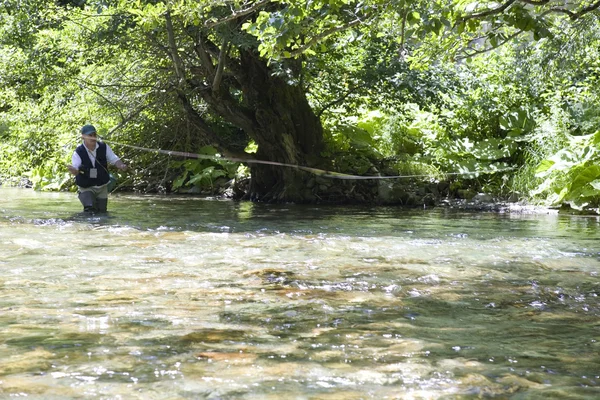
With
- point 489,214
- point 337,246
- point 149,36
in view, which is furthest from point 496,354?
point 149,36

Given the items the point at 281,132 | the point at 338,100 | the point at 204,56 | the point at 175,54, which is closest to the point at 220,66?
the point at 204,56

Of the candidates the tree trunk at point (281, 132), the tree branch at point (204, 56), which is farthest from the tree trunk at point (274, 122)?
the tree branch at point (204, 56)

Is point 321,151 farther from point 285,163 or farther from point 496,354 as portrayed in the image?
point 496,354

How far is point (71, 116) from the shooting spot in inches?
726

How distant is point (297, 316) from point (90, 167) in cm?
830

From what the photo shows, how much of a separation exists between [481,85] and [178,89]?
6.10 m

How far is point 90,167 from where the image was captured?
41.1 ft

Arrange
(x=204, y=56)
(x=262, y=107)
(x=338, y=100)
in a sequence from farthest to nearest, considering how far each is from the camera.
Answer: (x=338, y=100) < (x=262, y=107) < (x=204, y=56)

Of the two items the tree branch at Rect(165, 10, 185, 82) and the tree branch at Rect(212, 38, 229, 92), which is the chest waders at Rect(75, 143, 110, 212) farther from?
the tree branch at Rect(212, 38, 229, 92)

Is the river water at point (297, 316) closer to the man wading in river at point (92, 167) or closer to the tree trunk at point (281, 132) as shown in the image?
the man wading in river at point (92, 167)

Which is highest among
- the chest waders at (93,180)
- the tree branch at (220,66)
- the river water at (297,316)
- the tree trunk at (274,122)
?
the tree branch at (220,66)

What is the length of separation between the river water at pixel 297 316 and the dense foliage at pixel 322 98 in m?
5.55

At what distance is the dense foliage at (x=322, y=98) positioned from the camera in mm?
14539

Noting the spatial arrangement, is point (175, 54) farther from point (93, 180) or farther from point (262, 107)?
point (93, 180)
